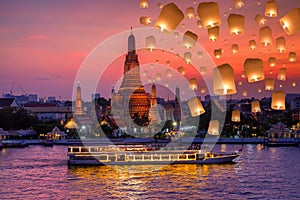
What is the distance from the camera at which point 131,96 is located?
Answer: 337ft

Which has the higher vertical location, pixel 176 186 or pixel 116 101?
pixel 116 101

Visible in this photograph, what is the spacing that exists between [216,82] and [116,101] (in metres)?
96.1

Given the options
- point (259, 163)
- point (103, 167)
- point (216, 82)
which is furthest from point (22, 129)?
point (216, 82)

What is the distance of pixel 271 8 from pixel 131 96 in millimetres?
93875

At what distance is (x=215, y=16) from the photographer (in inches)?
352

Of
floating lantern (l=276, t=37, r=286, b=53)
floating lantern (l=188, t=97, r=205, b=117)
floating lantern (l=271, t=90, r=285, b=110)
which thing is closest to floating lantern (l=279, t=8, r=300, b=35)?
floating lantern (l=276, t=37, r=286, b=53)

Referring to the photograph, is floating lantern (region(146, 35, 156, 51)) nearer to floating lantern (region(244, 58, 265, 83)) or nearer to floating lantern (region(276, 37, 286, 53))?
floating lantern (region(276, 37, 286, 53))

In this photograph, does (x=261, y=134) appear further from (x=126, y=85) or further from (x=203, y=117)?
(x=126, y=85)

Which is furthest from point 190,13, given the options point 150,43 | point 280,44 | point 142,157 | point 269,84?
point 142,157

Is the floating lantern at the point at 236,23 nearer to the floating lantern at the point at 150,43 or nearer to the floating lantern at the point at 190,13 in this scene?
the floating lantern at the point at 190,13

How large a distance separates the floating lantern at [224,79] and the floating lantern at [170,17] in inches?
52.2

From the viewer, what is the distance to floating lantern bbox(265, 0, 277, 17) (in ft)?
29.8

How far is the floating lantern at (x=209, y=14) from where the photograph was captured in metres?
8.86

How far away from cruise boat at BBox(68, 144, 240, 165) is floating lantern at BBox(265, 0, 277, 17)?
33029 millimetres
